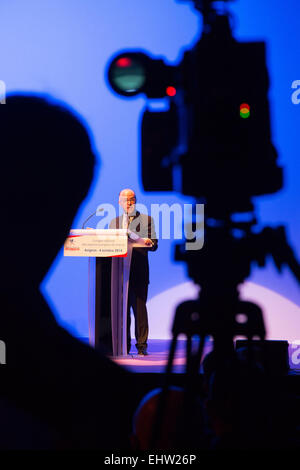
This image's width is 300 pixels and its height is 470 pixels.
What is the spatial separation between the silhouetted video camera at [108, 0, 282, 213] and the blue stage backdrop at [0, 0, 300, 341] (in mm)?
2651

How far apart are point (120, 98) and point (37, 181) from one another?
1.29 m

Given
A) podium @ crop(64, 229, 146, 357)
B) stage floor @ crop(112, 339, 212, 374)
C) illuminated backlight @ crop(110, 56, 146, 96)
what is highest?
illuminated backlight @ crop(110, 56, 146, 96)

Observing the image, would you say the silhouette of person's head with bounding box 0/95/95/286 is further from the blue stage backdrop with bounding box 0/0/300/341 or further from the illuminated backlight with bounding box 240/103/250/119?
the illuminated backlight with bounding box 240/103/250/119

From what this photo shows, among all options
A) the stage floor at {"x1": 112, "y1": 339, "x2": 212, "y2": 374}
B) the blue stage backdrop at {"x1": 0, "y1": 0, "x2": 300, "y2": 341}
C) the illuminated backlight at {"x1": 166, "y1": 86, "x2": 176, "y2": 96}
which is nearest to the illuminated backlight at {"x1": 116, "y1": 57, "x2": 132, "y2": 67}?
the illuminated backlight at {"x1": 166, "y1": 86, "x2": 176, "y2": 96}

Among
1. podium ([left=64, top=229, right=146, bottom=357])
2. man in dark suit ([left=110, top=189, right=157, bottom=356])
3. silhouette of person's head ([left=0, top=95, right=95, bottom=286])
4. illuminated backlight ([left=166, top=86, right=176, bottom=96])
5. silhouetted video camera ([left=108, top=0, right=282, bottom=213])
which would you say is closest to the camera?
silhouetted video camera ([left=108, top=0, right=282, bottom=213])

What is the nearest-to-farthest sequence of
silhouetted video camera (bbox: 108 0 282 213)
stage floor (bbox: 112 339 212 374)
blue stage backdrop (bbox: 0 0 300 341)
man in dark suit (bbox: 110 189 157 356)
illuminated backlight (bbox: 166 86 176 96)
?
silhouetted video camera (bbox: 108 0 282 213)
illuminated backlight (bbox: 166 86 176 96)
stage floor (bbox: 112 339 212 374)
man in dark suit (bbox: 110 189 157 356)
blue stage backdrop (bbox: 0 0 300 341)

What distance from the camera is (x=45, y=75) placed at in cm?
440

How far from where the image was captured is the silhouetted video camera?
1.57m

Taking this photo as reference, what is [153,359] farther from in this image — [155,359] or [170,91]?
[170,91]

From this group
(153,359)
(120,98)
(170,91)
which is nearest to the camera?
(170,91)

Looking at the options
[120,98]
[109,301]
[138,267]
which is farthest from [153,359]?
[120,98]

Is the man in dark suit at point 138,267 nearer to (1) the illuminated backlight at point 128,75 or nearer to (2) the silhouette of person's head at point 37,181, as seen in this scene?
(2) the silhouette of person's head at point 37,181

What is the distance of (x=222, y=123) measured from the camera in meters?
1.57
